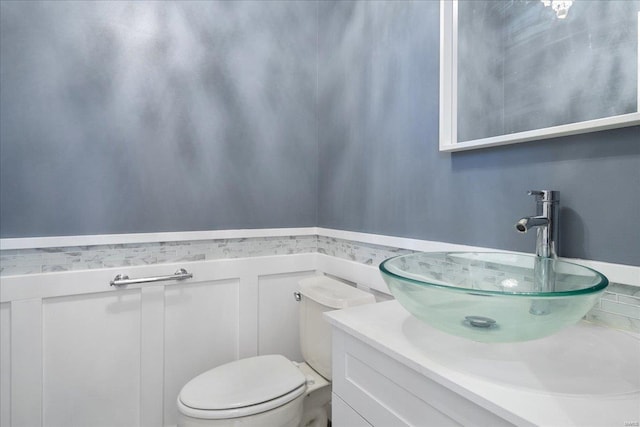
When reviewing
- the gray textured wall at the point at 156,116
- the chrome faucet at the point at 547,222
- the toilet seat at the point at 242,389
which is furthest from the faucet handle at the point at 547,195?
the gray textured wall at the point at 156,116

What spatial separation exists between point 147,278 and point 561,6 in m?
1.56

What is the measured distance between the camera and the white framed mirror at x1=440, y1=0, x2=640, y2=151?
0.76 metres

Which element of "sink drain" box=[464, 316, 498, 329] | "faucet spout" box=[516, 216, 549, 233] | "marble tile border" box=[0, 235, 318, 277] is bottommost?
"sink drain" box=[464, 316, 498, 329]

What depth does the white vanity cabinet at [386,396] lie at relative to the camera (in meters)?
0.58

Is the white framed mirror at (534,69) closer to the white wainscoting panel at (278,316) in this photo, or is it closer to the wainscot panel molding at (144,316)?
the wainscot panel molding at (144,316)

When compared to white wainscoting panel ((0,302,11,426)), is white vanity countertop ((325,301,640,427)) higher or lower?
higher

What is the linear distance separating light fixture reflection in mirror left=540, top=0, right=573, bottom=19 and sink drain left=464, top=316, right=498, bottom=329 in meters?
0.75

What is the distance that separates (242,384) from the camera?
1.23 meters

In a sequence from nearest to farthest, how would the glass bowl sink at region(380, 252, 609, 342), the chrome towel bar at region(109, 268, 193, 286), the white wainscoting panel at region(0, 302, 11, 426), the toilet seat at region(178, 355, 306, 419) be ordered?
the glass bowl sink at region(380, 252, 609, 342), the toilet seat at region(178, 355, 306, 419), the white wainscoting panel at region(0, 302, 11, 426), the chrome towel bar at region(109, 268, 193, 286)

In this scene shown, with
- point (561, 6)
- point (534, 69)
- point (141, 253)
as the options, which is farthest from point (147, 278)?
point (561, 6)

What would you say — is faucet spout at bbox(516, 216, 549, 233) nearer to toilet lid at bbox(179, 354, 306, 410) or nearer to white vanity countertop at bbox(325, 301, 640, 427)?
white vanity countertop at bbox(325, 301, 640, 427)

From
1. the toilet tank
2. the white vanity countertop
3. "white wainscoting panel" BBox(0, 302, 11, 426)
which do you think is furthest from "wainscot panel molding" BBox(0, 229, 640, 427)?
the white vanity countertop

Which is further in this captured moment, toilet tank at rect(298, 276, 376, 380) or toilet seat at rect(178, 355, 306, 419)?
toilet tank at rect(298, 276, 376, 380)

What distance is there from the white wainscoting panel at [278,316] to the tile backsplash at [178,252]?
0.44ft
